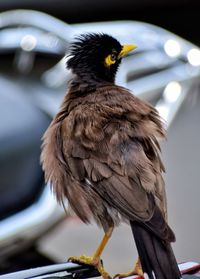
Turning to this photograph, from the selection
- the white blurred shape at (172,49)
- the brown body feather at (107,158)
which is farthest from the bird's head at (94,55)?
the white blurred shape at (172,49)

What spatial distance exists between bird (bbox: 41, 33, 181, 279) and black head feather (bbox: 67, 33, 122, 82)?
13 mm

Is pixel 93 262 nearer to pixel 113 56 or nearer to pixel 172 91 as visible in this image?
pixel 113 56

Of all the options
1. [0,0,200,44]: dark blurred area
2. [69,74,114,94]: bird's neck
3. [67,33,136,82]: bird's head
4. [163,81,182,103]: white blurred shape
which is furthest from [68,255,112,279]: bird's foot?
[0,0,200,44]: dark blurred area

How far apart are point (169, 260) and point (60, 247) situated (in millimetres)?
5252

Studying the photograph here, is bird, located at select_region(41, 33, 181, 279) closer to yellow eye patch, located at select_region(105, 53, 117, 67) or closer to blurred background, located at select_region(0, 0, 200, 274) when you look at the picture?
yellow eye patch, located at select_region(105, 53, 117, 67)

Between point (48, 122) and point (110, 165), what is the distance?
1936 mm

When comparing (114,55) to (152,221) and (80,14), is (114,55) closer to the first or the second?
(152,221)

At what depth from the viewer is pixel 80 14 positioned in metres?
14.2

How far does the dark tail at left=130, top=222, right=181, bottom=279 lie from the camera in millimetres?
3330

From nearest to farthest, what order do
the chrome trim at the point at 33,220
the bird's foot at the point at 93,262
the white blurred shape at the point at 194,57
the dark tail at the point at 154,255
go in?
the dark tail at the point at 154,255, the bird's foot at the point at 93,262, the chrome trim at the point at 33,220, the white blurred shape at the point at 194,57

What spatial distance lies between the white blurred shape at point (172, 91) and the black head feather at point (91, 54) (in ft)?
5.61

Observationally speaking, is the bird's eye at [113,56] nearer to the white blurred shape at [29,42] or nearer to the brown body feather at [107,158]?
the brown body feather at [107,158]

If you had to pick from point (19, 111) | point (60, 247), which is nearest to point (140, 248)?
point (19, 111)

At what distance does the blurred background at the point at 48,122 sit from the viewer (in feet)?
17.7
